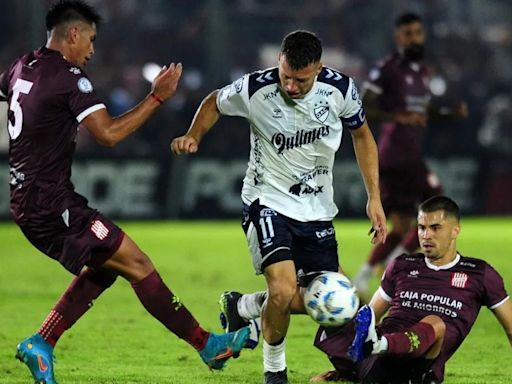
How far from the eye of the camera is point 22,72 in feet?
21.9

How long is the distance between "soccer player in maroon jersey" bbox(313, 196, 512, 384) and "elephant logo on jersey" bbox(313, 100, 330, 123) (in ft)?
2.78

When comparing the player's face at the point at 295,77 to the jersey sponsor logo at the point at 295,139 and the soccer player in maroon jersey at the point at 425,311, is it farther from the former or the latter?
the soccer player in maroon jersey at the point at 425,311

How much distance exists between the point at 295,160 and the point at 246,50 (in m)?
12.7

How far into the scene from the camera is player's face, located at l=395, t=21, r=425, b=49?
11.4 metres

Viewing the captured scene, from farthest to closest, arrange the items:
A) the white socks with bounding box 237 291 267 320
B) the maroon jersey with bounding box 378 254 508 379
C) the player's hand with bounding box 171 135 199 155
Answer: the white socks with bounding box 237 291 267 320 < the maroon jersey with bounding box 378 254 508 379 < the player's hand with bounding box 171 135 199 155

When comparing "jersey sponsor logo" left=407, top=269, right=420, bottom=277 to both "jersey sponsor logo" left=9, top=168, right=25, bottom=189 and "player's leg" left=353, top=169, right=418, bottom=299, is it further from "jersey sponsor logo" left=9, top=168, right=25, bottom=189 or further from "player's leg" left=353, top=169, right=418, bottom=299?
"player's leg" left=353, top=169, right=418, bottom=299

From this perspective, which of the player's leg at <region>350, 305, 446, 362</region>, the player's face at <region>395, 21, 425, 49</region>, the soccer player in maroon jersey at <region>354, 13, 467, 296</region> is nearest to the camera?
the player's leg at <region>350, 305, 446, 362</region>

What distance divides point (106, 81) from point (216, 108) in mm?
12355

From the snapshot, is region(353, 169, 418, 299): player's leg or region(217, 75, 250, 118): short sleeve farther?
region(353, 169, 418, 299): player's leg

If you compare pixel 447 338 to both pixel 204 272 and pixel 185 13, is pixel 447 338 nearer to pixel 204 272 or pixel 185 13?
pixel 204 272

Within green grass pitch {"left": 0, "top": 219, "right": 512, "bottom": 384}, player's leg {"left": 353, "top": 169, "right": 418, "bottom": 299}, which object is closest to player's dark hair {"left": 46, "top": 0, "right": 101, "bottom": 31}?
green grass pitch {"left": 0, "top": 219, "right": 512, "bottom": 384}

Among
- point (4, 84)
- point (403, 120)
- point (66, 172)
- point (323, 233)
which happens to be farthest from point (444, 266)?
point (403, 120)

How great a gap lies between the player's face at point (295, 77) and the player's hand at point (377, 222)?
794 millimetres

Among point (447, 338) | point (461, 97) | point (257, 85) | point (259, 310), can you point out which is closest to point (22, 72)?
point (257, 85)
